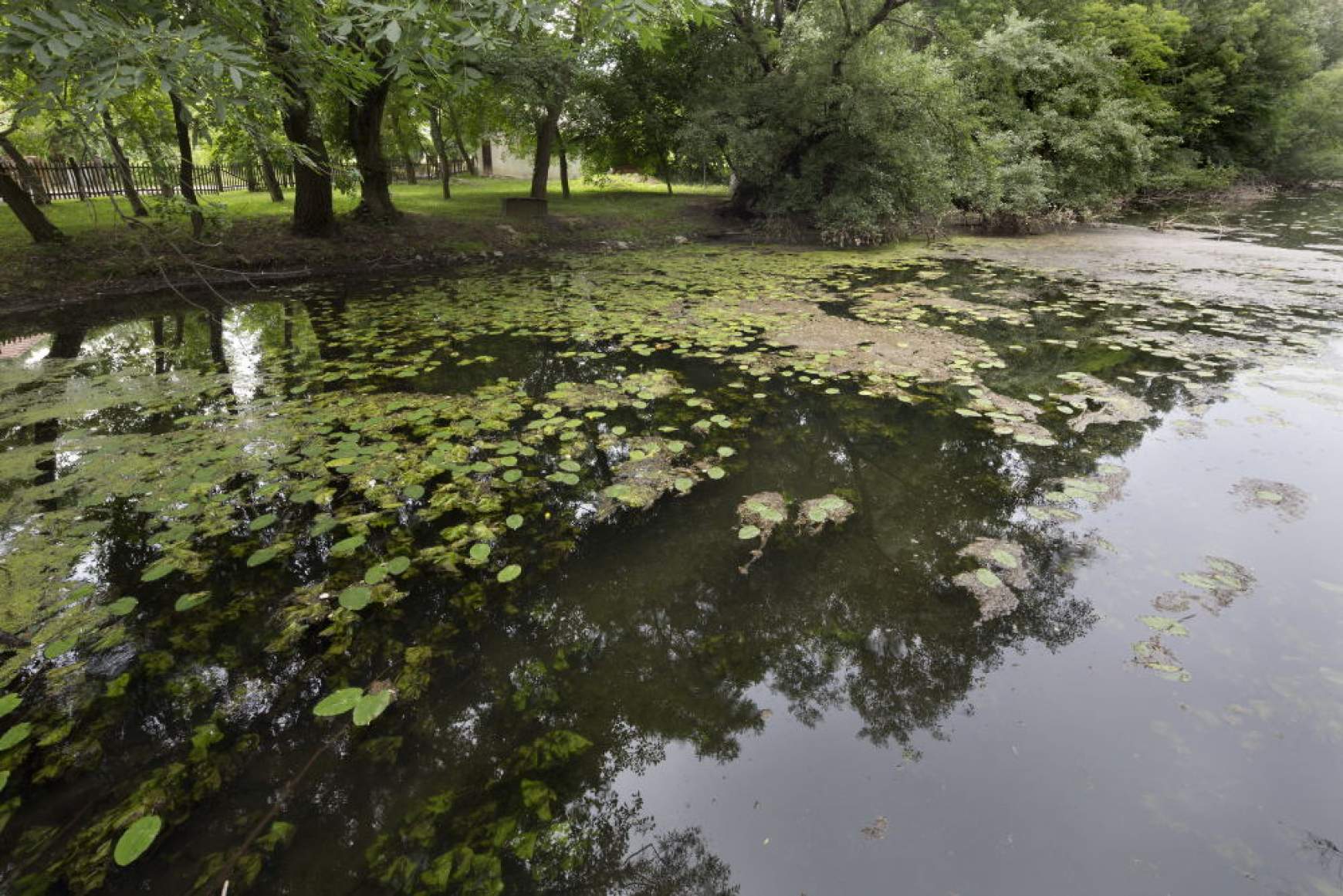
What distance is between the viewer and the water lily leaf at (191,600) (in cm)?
313

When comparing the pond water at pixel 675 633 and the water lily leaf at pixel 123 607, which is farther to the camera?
the water lily leaf at pixel 123 607

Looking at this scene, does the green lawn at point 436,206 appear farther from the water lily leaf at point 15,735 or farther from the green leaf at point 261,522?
the water lily leaf at point 15,735

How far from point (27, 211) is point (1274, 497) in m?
17.9

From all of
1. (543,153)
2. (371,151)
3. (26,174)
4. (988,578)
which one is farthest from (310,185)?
(988,578)

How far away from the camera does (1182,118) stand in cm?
2603

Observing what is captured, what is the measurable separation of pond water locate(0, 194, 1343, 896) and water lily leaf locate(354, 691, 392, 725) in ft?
0.08

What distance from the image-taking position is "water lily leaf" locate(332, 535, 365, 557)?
3.51 meters

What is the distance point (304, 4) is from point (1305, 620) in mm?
6948

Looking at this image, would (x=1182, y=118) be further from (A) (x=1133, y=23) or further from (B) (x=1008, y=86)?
(B) (x=1008, y=86)

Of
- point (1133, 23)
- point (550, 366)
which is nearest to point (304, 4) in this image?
point (550, 366)

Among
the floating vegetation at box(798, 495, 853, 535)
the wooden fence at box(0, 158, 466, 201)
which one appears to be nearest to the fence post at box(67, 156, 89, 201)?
the wooden fence at box(0, 158, 466, 201)

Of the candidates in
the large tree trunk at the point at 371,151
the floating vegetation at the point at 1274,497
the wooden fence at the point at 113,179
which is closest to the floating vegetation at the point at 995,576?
the floating vegetation at the point at 1274,497

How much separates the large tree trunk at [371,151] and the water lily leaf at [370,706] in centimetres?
1395

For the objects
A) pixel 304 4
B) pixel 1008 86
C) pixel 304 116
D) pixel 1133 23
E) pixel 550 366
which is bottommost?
pixel 550 366
